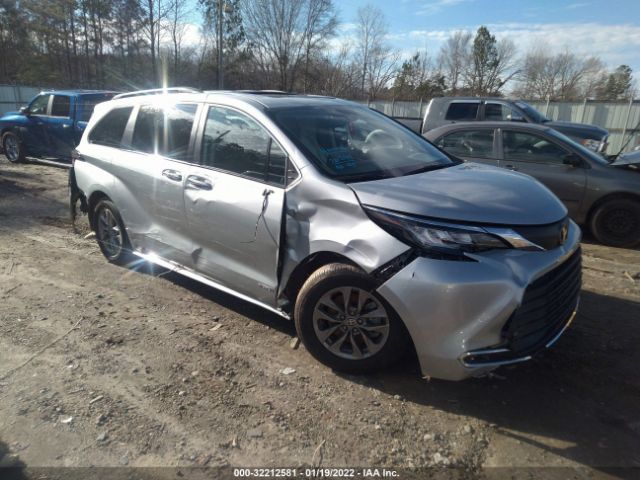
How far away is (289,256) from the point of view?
3.24 metres

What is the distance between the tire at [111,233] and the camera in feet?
16.3

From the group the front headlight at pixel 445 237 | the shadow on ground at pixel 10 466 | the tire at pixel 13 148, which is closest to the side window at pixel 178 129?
the front headlight at pixel 445 237

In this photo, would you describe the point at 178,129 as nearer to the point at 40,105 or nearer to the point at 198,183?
the point at 198,183

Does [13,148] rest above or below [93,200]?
below

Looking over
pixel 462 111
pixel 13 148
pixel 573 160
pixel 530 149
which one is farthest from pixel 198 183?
pixel 13 148

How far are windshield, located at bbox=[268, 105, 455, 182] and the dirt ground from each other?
55.8 inches

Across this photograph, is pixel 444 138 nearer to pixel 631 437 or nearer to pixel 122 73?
pixel 631 437

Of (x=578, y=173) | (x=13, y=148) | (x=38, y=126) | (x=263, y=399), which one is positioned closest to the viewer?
(x=263, y=399)

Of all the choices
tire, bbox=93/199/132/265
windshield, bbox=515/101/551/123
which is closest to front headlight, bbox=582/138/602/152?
windshield, bbox=515/101/551/123

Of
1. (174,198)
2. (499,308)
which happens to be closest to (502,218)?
(499,308)

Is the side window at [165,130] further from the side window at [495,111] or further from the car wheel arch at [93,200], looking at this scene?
the side window at [495,111]

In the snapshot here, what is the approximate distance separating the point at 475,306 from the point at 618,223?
4789mm

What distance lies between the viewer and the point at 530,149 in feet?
22.1

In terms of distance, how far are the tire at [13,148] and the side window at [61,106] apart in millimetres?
1768
